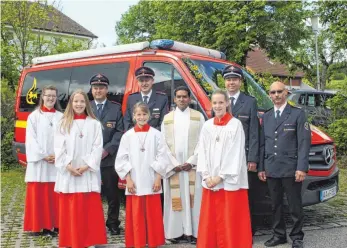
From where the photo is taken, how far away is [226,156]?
4.40m

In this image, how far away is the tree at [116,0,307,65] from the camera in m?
25.6

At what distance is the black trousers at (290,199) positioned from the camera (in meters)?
4.90

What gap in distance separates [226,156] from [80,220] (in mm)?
1756

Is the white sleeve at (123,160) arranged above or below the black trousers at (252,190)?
above

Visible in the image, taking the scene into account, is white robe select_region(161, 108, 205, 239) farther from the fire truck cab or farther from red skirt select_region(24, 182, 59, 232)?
red skirt select_region(24, 182, 59, 232)

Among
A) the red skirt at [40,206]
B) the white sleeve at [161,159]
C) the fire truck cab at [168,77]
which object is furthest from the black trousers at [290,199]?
the red skirt at [40,206]

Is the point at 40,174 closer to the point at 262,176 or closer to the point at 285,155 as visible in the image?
the point at 262,176

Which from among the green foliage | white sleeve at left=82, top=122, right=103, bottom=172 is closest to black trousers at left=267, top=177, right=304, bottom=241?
white sleeve at left=82, top=122, right=103, bottom=172

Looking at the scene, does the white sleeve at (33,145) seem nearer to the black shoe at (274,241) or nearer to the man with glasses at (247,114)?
the man with glasses at (247,114)

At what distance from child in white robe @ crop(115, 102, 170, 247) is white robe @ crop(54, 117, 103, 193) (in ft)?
0.96

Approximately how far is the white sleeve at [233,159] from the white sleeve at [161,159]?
77 centimetres

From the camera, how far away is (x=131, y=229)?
482 centimetres

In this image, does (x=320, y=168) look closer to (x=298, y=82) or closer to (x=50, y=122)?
(x=50, y=122)

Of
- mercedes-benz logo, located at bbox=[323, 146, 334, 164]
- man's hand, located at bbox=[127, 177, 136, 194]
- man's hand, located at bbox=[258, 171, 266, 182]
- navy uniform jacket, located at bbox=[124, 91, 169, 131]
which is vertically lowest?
man's hand, located at bbox=[127, 177, 136, 194]
